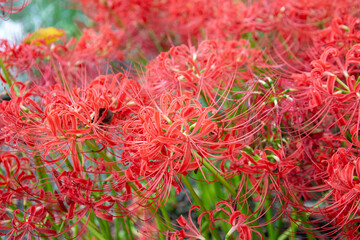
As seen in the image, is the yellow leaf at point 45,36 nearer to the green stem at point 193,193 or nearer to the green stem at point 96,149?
the green stem at point 96,149

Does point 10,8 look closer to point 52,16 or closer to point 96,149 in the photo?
point 96,149

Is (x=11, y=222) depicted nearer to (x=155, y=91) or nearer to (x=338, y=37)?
(x=155, y=91)

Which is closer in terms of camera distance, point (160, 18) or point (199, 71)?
point (199, 71)

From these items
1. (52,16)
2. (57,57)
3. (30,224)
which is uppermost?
(52,16)

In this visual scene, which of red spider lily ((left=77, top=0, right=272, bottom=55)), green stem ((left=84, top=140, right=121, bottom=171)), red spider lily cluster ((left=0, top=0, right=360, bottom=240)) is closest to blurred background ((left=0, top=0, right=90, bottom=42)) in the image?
red spider lily ((left=77, top=0, right=272, bottom=55))

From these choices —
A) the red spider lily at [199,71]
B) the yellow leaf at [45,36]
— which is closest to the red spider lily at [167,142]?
the red spider lily at [199,71]

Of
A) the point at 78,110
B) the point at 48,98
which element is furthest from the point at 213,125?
the point at 48,98

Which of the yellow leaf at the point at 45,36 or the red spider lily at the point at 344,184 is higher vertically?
the yellow leaf at the point at 45,36

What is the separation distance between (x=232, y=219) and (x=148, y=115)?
0.30 meters

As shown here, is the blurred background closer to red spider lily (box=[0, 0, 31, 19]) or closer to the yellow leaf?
the yellow leaf

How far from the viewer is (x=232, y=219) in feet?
2.52

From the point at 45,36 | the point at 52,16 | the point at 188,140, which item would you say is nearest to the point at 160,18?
the point at 45,36

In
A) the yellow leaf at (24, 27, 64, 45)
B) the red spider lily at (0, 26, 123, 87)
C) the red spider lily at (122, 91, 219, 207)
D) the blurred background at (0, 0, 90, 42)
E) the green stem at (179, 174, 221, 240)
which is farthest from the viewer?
the blurred background at (0, 0, 90, 42)

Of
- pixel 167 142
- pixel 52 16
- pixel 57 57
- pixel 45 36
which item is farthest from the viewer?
pixel 52 16
